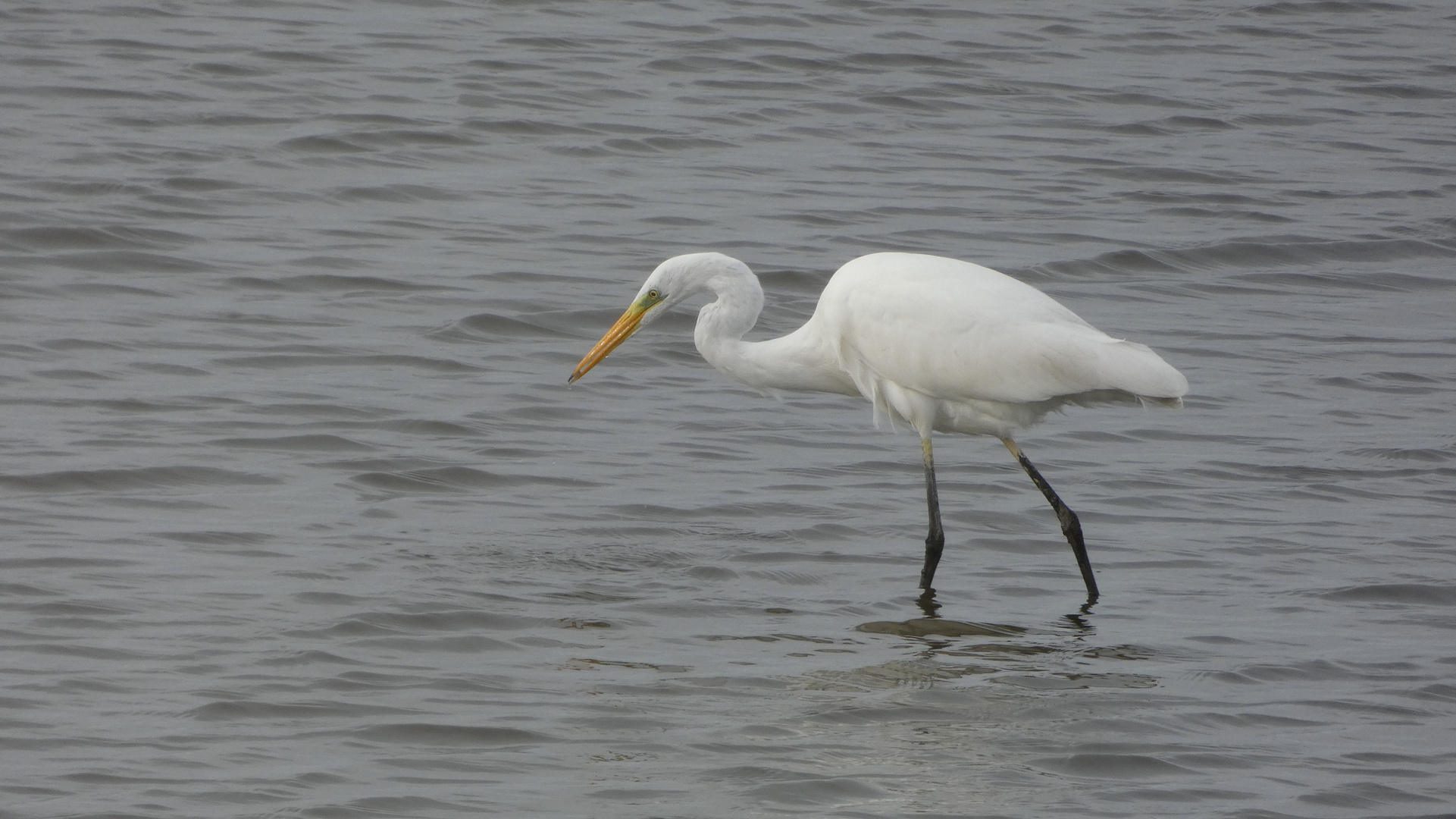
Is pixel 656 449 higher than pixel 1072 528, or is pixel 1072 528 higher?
pixel 1072 528

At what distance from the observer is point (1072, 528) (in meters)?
6.37

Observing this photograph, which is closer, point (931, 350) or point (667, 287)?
point (931, 350)

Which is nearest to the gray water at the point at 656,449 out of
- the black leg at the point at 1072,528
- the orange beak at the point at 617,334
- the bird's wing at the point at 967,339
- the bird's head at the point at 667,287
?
the black leg at the point at 1072,528

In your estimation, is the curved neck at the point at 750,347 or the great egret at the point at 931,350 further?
the curved neck at the point at 750,347

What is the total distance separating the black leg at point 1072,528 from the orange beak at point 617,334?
147 centimetres

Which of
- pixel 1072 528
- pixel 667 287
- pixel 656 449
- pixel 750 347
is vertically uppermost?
pixel 667 287

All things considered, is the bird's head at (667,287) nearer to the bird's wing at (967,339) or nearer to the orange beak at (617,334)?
the orange beak at (617,334)

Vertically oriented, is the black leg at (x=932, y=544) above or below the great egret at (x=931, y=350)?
below

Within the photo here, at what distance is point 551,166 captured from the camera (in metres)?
11.9

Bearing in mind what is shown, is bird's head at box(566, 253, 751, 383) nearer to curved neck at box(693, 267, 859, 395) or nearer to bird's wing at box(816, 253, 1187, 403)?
curved neck at box(693, 267, 859, 395)

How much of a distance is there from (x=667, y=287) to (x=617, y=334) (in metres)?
0.29

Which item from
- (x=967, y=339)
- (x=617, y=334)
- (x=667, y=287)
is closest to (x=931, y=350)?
(x=967, y=339)

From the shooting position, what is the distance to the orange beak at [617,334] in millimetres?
6965

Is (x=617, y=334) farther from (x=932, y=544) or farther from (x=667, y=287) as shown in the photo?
(x=932, y=544)
